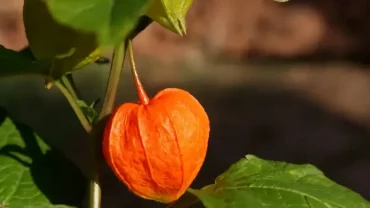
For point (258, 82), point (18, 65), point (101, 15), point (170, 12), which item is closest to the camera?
point (101, 15)

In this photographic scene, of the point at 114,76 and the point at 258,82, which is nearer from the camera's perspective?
the point at 114,76

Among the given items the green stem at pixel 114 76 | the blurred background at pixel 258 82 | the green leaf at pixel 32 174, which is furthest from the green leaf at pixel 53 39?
the blurred background at pixel 258 82

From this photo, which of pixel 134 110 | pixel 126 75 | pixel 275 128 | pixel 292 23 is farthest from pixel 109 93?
pixel 292 23

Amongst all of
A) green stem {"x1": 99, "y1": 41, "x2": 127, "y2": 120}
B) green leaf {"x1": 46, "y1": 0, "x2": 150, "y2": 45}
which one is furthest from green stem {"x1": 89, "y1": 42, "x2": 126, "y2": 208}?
green leaf {"x1": 46, "y1": 0, "x2": 150, "y2": 45}

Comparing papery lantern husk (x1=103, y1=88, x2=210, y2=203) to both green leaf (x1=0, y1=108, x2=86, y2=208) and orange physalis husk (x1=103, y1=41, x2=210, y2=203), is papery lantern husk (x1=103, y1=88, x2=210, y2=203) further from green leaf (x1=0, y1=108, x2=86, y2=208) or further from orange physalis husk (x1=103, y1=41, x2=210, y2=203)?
green leaf (x1=0, y1=108, x2=86, y2=208)

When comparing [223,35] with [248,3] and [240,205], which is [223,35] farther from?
[240,205]

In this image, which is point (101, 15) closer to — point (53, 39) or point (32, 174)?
point (53, 39)

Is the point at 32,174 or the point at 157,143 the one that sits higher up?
the point at 157,143

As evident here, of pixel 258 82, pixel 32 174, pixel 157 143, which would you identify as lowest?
pixel 258 82

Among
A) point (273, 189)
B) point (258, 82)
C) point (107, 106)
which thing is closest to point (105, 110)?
point (107, 106)
